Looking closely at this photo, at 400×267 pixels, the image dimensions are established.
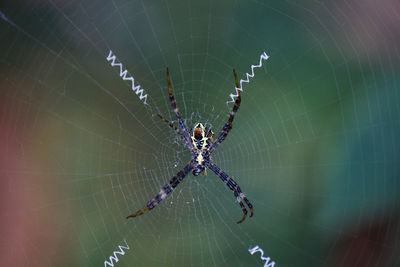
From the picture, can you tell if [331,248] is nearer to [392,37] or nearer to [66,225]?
[392,37]

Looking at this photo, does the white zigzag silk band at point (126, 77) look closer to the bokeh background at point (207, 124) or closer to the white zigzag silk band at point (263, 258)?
the bokeh background at point (207, 124)

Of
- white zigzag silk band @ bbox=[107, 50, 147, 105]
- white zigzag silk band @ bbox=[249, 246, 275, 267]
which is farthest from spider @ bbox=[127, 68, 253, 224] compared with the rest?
white zigzag silk band @ bbox=[107, 50, 147, 105]

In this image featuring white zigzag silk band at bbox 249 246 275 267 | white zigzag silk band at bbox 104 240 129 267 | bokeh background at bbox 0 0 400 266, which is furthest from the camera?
white zigzag silk band at bbox 249 246 275 267

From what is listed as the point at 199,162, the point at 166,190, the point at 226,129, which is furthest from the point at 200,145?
the point at 166,190

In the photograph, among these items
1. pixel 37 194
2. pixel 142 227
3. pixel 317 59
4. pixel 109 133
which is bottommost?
pixel 142 227

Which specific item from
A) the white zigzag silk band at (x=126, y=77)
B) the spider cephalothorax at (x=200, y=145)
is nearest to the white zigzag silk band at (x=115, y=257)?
the spider cephalothorax at (x=200, y=145)

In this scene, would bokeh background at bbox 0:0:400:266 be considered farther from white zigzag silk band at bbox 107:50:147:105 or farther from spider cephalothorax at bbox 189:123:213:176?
spider cephalothorax at bbox 189:123:213:176

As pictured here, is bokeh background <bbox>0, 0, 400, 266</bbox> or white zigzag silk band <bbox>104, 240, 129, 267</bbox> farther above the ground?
bokeh background <bbox>0, 0, 400, 266</bbox>

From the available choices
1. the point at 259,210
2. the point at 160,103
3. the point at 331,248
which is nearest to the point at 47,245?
the point at 160,103
